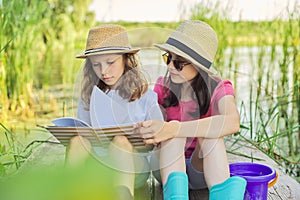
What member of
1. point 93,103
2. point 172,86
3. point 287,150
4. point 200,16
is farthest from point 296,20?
point 93,103

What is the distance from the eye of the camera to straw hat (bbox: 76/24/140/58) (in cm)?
185

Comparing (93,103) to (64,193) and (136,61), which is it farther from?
(64,193)

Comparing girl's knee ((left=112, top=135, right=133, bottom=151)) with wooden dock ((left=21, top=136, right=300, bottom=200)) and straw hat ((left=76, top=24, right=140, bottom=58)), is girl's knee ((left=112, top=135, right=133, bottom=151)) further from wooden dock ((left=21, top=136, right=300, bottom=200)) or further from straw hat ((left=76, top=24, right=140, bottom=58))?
straw hat ((left=76, top=24, right=140, bottom=58))

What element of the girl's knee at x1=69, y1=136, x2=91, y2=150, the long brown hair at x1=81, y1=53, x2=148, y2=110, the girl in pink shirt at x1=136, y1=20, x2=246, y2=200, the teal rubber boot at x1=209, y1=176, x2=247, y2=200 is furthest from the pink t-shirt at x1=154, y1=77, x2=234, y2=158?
the girl's knee at x1=69, y1=136, x2=91, y2=150

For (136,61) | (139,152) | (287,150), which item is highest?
(136,61)

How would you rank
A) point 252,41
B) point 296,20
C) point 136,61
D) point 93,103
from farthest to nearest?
point 252,41
point 296,20
point 136,61
point 93,103

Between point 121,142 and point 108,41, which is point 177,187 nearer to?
point 121,142

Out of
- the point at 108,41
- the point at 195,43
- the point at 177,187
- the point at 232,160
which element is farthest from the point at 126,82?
the point at 232,160

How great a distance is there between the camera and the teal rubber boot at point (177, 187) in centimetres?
157

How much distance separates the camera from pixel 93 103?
179cm

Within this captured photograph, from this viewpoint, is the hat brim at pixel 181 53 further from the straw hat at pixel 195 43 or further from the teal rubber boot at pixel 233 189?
the teal rubber boot at pixel 233 189

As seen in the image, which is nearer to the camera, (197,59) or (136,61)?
(197,59)

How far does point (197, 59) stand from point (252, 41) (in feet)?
6.82

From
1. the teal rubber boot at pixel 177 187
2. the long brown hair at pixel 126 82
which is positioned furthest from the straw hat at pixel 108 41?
the teal rubber boot at pixel 177 187
